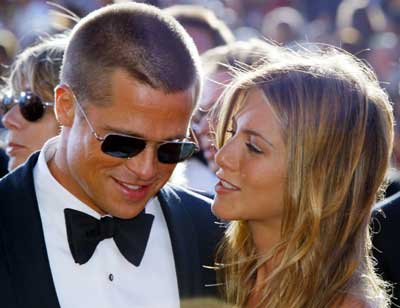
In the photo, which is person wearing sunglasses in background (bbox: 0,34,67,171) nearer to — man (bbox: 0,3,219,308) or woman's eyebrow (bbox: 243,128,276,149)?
man (bbox: 0,3,219,308)

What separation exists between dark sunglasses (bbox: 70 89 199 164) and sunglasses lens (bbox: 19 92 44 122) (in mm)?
1234

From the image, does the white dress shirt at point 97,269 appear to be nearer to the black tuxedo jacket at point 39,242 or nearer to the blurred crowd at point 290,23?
the black tuxedo jacket at point 39,242

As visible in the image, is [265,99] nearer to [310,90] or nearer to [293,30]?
[310,90]

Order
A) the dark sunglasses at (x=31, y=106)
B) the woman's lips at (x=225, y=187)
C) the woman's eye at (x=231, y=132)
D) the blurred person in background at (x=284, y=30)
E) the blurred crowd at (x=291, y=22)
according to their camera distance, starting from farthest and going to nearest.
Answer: the blurred person in background at (x=284, y=30)
the blurred crowd at (x=291, y=22)
the dark sunglasses at (x=31, y=106)
the woman's eye at (x=231, y=132)
the woman's lips at (x=225, y=187)

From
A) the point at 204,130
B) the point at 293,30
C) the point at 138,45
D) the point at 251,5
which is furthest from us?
the point at 251,5

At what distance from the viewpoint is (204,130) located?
203 inches

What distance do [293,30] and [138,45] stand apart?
19.4 feet

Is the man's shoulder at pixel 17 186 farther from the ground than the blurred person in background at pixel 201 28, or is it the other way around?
the man's shoulder at pixel 17 186

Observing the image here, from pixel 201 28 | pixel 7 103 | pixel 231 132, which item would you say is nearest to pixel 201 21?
pixel 201 28

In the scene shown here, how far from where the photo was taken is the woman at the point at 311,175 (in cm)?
324

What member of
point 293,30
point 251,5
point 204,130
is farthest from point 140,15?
point 251,5

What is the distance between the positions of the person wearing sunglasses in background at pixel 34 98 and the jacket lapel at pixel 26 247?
4.10 feet

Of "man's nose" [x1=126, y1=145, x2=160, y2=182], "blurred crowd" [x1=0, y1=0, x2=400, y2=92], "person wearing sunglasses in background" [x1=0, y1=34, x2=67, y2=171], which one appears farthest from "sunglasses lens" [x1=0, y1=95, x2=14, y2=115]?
"man's nose" [x1=126, y1=145, x2=160, y2=182]

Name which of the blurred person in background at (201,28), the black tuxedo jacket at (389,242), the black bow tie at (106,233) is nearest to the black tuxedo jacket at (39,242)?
the black bow tie at (106,233)
